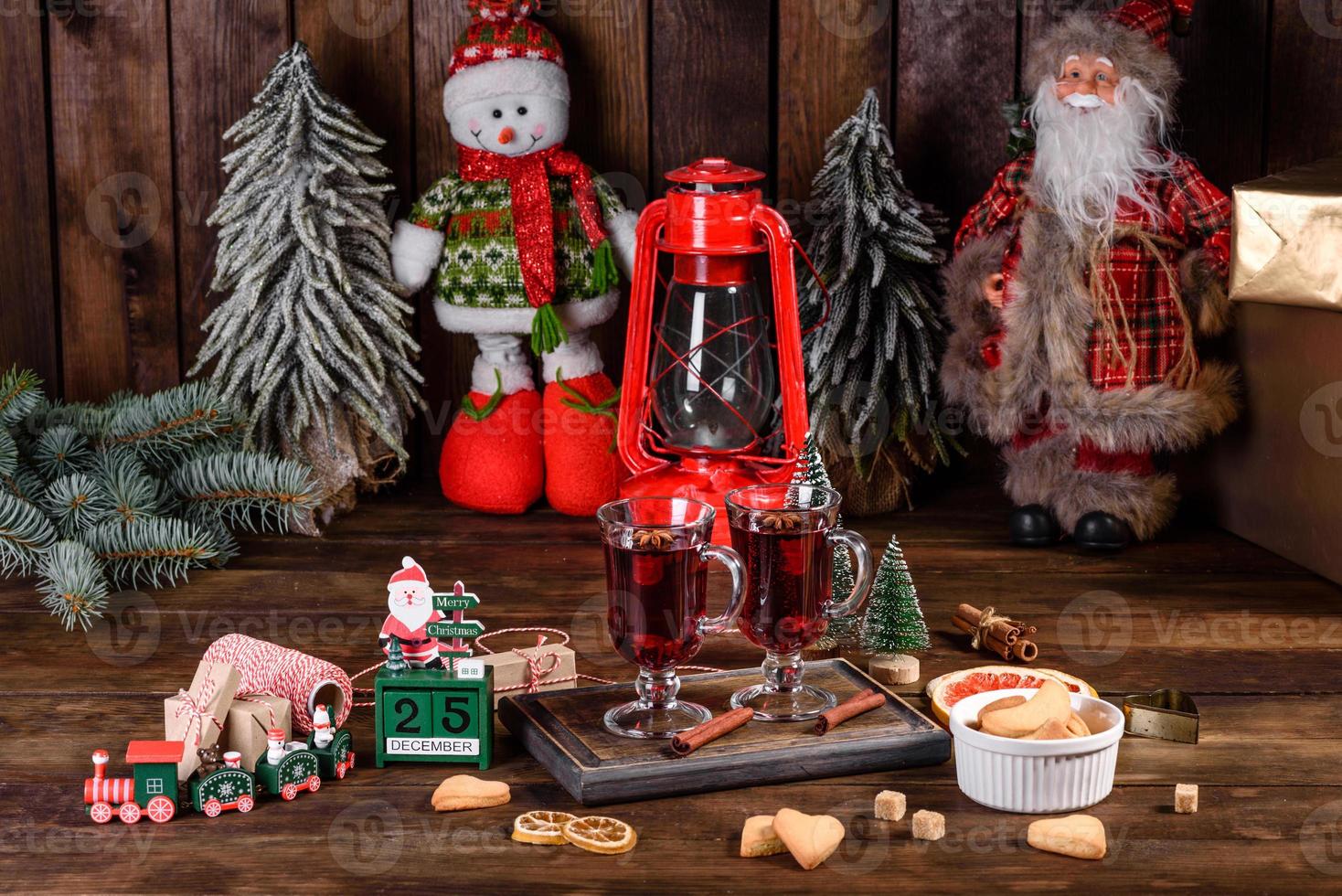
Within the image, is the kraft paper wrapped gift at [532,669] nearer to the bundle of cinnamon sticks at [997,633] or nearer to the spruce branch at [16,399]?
the bundle of cinnamon sticks at [997,633]

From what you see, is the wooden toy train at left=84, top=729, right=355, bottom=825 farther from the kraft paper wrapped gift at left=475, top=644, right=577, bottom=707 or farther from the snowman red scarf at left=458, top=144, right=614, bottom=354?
the snowman red scarf at left=458, top=144, right=614, bottom=354

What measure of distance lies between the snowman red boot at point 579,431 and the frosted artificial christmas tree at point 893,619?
517mm

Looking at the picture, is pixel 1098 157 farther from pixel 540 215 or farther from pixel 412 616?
pixel 412 616

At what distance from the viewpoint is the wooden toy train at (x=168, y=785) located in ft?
3.14

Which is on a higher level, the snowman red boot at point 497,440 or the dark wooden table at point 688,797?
the snowman red boot at point 497,440

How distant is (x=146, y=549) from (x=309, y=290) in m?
0.35

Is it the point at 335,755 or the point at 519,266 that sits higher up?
the point at 519,266

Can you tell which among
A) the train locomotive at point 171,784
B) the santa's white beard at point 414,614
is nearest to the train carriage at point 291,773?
the train locomotive at point 171,784

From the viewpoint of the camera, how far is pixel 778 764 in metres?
1.01

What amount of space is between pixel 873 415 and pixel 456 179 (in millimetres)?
558

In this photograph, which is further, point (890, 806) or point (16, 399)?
point (16, 399)

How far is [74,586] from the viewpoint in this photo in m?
1.33

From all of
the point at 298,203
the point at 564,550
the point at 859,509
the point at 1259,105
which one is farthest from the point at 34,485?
the point at 1259,105

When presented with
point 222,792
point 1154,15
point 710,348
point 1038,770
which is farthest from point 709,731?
point 1154,15
